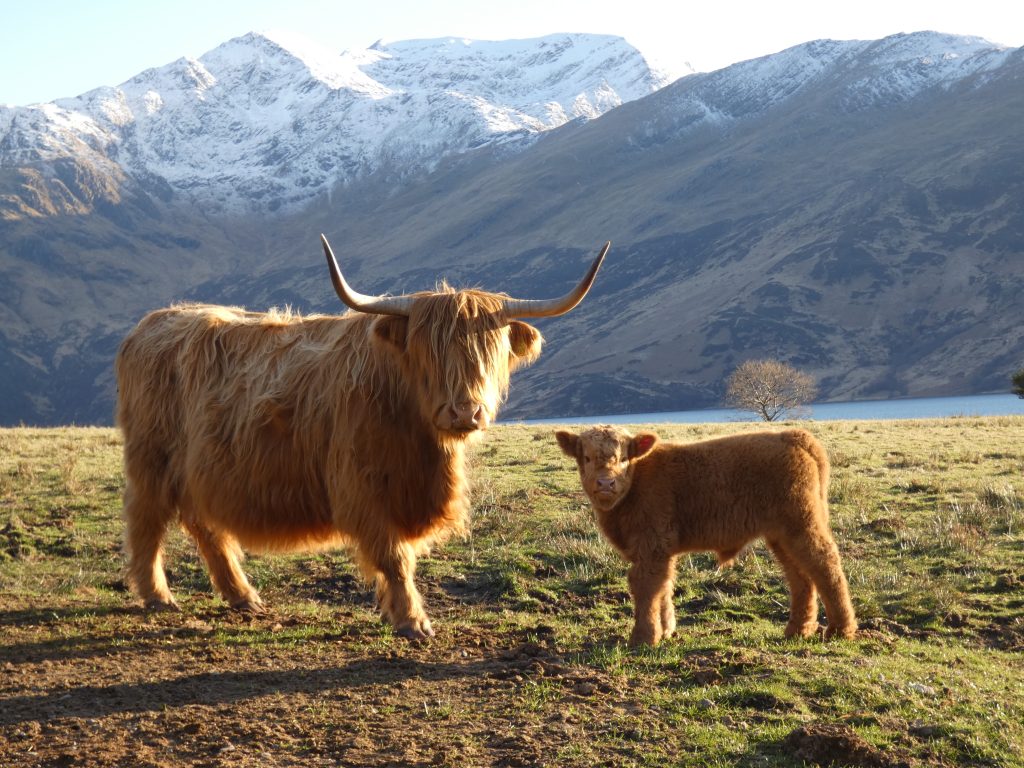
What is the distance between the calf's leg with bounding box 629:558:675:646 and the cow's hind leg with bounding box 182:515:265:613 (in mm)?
3050

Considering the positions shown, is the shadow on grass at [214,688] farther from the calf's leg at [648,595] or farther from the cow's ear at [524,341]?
the cow's ear at [524,341]

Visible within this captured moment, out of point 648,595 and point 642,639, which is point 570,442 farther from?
point 642,639

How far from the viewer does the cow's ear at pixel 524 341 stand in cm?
760

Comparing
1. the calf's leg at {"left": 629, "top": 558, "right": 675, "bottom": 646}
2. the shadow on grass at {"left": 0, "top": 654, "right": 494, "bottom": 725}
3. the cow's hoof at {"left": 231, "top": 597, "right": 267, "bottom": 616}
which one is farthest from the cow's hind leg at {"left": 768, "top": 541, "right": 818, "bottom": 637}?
the cow's hoof at {"left": 231, "top": 597, "right": 267, "bottom": 616}

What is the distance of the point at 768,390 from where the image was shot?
55.2 metres

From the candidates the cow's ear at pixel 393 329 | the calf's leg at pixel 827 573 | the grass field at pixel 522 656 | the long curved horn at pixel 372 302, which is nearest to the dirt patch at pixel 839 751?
the grass field at pixel 522 656

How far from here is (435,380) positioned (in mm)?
6949

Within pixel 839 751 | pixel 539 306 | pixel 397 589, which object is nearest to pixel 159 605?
pixel 397 589

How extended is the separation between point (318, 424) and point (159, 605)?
6.71ft

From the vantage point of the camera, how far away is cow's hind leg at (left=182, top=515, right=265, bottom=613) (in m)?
8.44

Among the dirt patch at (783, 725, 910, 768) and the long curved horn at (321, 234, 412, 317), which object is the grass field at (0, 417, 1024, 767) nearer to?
the dirt patch at (783, 725, 910, 768)

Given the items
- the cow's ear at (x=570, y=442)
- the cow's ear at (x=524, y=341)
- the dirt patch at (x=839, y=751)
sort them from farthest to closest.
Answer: the cow's ear at (x=524, y=341) → the cow's ear at (x=570, y=442) → the dirt patch at (x=839, y=751)

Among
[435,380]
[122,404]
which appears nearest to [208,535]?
[122,404]

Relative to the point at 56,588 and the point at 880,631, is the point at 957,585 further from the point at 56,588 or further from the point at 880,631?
the point at 56,588
